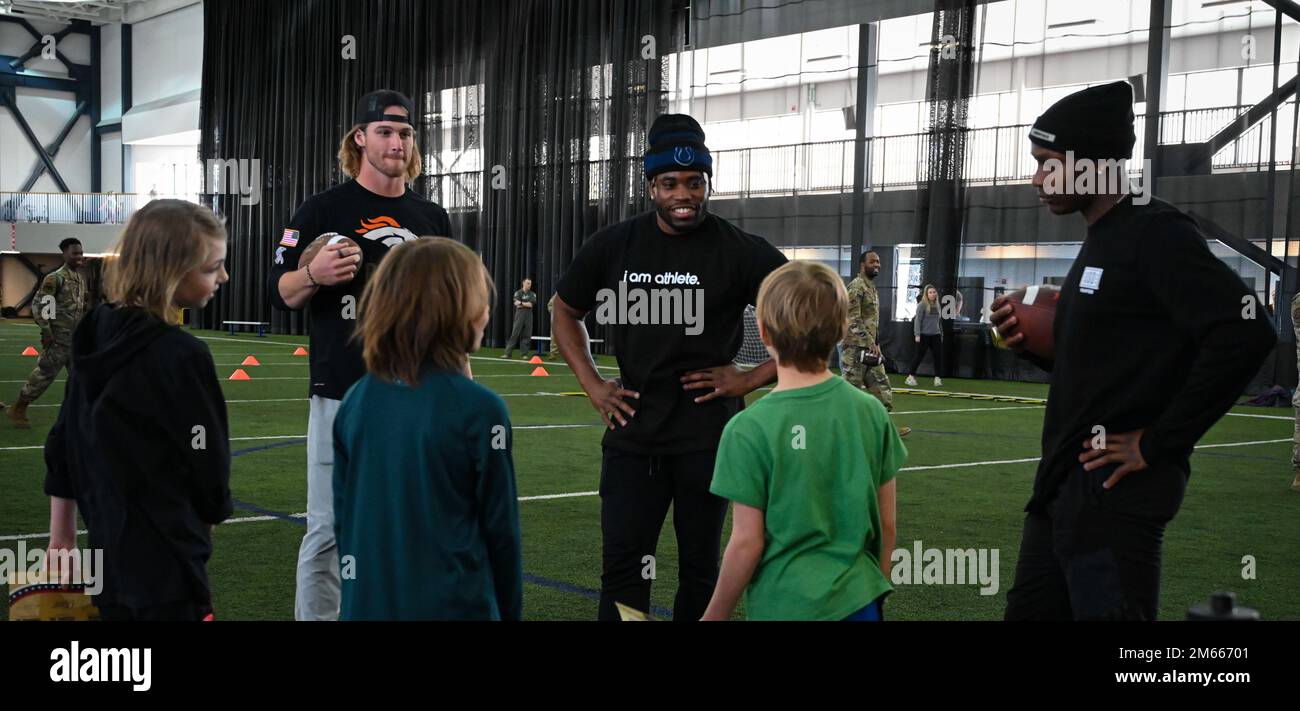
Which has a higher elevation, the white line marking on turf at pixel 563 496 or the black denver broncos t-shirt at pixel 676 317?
the black denver broncos t-shirt at pixel 676 317

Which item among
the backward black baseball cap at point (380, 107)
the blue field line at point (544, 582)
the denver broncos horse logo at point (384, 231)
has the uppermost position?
the backward black baseball cap at point (380, 107)

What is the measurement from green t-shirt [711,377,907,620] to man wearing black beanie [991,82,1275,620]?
1.98 ft

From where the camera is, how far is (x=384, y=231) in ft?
14.8

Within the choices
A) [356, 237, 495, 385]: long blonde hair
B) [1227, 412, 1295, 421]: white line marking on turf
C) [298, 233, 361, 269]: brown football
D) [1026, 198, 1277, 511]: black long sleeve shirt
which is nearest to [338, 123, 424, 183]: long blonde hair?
[298, 233, 361, 269]: brown football

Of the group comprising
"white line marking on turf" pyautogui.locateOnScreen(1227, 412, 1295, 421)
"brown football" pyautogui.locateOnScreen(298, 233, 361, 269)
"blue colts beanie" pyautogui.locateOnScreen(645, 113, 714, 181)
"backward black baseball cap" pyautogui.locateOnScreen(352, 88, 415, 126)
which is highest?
"backward black baseball cap" pyautogui.locateOnScreen(352, 88, 415, 126)

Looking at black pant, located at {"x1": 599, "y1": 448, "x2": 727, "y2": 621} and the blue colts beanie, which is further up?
the blue colts beanie

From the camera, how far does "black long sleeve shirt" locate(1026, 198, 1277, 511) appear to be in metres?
2.93

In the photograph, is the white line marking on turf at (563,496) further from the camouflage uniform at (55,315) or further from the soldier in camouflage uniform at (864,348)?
the camouflage uniform at (55,315)

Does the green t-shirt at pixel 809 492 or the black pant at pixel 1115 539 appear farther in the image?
the black pant at pixel 1115 539

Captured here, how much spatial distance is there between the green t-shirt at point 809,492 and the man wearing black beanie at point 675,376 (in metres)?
1.06

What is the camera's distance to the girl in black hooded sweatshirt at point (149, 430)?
2930 mm

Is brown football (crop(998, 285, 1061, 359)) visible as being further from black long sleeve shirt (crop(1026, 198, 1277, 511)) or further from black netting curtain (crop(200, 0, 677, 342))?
black netting curtain (crop(200, 0, 677, 342))

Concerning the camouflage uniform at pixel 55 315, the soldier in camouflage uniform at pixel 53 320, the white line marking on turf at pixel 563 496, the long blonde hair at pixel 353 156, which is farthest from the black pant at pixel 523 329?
the long blonde hair at pixel 353 156
